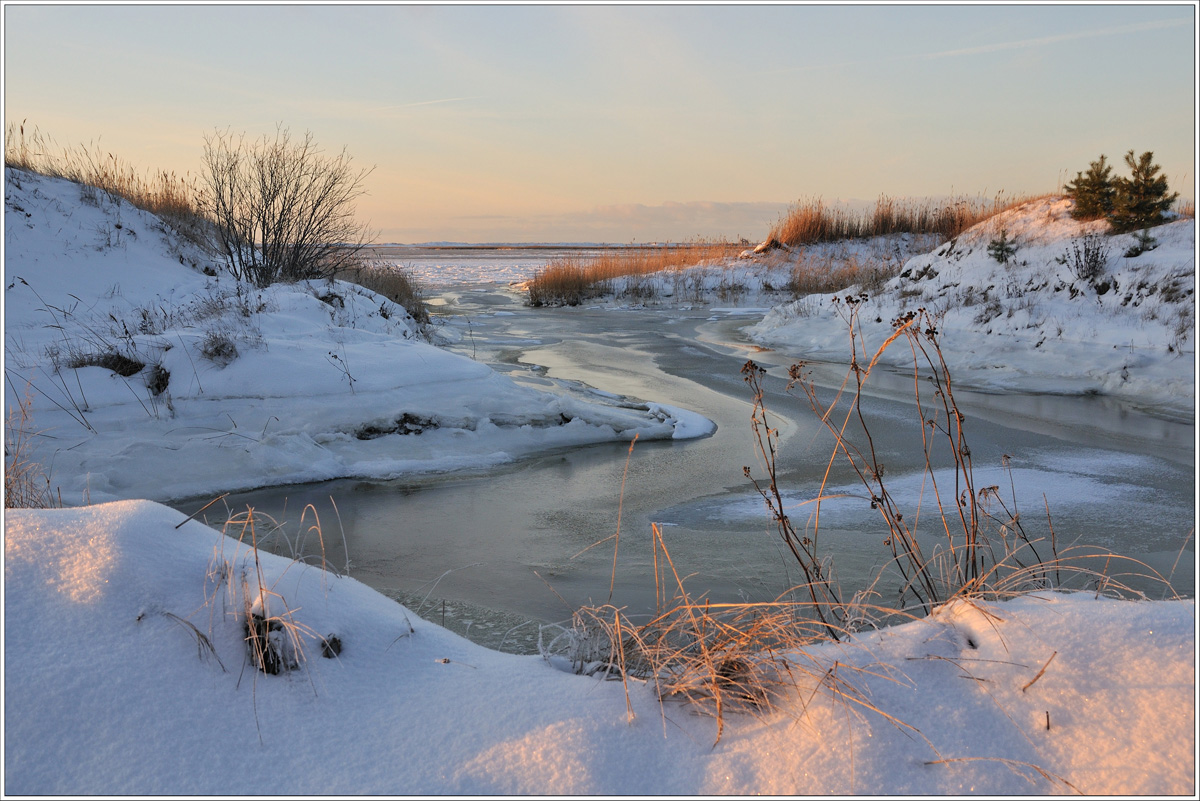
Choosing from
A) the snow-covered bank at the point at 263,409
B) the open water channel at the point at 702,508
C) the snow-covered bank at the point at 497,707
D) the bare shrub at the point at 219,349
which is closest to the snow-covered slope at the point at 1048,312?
the open water channel at the point at 702,508

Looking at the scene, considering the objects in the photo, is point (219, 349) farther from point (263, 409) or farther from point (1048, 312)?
point (1048, 312)

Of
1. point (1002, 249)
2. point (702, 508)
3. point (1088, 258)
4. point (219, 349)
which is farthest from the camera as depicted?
point (1002, 249)

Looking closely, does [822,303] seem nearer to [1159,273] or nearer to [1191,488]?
[1159,273]

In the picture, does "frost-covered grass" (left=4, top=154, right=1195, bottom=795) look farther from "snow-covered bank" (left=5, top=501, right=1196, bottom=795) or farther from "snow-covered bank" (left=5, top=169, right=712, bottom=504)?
"snow-covered bank" (left=5, top=169, right=712, bottom=504)

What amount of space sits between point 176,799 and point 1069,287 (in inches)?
481

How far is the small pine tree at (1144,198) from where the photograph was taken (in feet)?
36.8

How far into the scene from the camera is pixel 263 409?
18.7 feet

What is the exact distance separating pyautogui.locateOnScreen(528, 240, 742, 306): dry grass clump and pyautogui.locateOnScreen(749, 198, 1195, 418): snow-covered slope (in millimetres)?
8917

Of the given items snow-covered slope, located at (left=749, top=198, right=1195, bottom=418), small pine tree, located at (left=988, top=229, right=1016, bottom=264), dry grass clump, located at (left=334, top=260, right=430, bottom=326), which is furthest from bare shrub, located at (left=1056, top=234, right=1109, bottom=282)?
dry grass clump, located at (left=334, top=260, right=430, bottom=326)

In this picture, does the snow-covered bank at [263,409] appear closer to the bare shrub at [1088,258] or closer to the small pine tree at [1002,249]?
the bare shrub at [1088,258]

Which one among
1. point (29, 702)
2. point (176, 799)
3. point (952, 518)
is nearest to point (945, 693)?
point (176, 799)

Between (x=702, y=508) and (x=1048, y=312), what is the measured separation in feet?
27.3

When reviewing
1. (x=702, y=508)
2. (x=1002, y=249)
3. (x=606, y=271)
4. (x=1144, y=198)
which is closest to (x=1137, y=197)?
(x=1144, y=198)

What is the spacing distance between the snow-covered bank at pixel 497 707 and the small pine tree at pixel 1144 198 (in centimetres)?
1197
